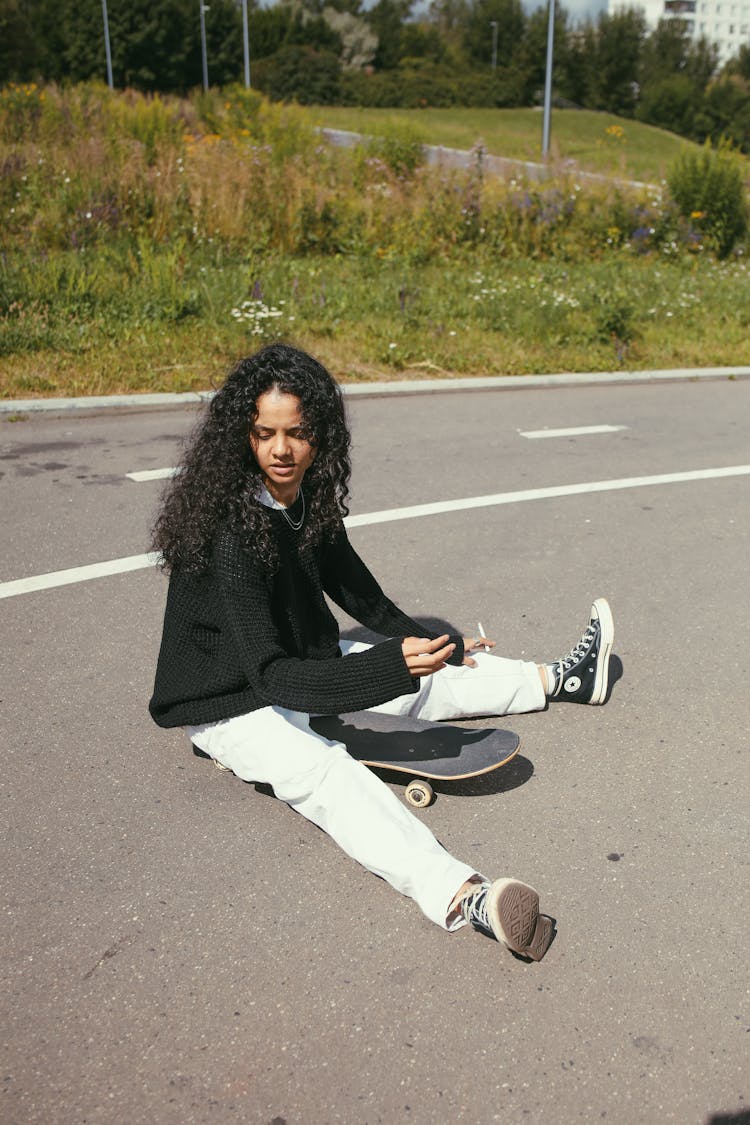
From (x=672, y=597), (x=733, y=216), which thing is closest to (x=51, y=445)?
(x=672, y=597)

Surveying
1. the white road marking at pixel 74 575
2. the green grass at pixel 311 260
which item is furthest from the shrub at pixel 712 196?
the white road marking at pixel 74 575

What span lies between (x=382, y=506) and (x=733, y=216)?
439 inches

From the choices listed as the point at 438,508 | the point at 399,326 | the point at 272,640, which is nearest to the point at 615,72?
the point at 399,326

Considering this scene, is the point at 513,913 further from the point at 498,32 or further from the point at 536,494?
the point at 498,32

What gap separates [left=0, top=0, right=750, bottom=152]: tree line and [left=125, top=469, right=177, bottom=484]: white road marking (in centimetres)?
4879

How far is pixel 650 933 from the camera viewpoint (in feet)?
9.57

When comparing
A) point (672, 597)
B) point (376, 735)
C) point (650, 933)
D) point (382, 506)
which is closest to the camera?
point (650, 933)

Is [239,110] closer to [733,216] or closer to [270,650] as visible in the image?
[733,216]

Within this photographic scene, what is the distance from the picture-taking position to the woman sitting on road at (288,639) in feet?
9.64

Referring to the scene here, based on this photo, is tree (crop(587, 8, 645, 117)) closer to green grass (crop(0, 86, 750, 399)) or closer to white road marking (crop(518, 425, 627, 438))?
green grass (crop(0, 86, 750, 399))

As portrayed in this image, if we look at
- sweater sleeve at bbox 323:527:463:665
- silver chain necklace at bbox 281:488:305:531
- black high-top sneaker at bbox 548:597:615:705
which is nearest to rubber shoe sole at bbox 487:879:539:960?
sweater sleeve at bbox 323:527:463:665

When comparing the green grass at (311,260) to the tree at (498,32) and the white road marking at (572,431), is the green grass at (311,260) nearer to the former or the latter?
the white road marking at (572,431)

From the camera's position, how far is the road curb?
8148 millimetres

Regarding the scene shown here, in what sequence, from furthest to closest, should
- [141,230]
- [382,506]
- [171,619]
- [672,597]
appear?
[141,230]
[382,506]
[672,597]
[171,619]
